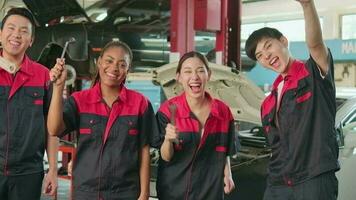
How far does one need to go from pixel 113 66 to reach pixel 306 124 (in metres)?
0.90

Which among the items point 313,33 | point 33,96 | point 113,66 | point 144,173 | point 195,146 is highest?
point 313,33

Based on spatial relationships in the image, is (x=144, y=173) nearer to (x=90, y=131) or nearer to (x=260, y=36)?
(x=90, y=131)

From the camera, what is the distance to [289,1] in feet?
47.5

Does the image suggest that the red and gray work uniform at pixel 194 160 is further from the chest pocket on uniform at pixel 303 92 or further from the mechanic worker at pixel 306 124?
the chest pocket on uniform at pixel 303 92

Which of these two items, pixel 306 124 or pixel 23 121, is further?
pixel 23 121

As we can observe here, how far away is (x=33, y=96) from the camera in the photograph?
2416mm

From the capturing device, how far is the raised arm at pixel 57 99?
6.79 ft

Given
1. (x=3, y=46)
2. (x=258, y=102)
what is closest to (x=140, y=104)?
(x=3, y=46)

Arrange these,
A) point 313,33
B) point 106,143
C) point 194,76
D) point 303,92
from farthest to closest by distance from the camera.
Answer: point 194,76 < point 106,143 < point 303,92 < point 313,33

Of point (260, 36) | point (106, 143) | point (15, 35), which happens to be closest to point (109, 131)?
point (106, 143)

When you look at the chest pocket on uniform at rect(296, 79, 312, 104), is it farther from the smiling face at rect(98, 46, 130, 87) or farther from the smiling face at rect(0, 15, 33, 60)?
the smiling face at rect(0, 15, 33, 60)

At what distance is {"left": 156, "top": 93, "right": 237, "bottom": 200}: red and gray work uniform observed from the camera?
231cm

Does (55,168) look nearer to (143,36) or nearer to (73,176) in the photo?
(73,176)

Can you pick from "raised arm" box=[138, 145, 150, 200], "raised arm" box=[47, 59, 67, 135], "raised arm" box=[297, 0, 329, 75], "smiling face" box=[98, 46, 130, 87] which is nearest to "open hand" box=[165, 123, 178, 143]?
"raised arm" box=[138, 145, 150, 200]
